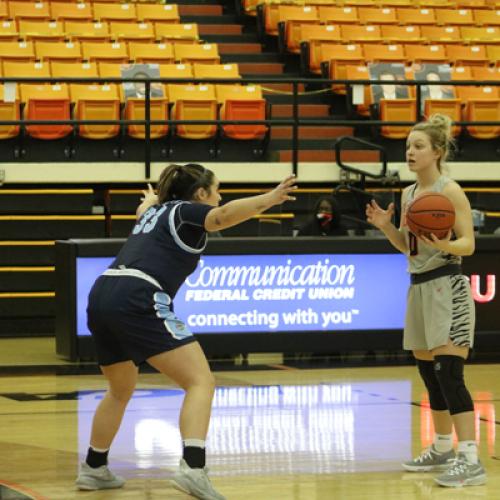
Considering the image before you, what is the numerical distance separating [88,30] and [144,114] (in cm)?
298

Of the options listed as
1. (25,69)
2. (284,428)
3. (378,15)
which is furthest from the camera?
(378,15)

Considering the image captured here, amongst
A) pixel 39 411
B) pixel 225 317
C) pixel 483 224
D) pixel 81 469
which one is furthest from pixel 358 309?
pixel 81 469

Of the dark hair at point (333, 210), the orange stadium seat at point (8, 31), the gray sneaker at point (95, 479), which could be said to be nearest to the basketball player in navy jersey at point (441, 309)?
the gray sneaker at point (95, 479)

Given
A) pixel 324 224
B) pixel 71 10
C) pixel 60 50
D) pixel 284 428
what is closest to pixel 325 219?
pixel 324 224

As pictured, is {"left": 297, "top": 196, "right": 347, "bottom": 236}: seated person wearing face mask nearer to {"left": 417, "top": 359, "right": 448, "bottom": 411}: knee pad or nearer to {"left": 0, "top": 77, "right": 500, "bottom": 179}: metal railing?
{"left": 0, "top": 77, "right": 500, "bottom": 179}: metal railing

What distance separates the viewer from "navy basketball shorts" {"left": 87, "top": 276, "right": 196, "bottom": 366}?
575cm

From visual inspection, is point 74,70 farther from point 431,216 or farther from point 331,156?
point 431,216

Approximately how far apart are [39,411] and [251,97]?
7302 millimetres

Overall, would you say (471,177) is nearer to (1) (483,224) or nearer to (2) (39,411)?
(1) (483,224)

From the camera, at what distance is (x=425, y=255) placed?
6.48m

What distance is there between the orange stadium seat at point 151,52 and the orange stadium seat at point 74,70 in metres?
0.86

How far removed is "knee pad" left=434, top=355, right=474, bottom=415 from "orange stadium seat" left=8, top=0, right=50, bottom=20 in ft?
38.6

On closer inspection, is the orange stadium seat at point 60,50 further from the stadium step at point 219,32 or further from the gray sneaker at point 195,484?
the gray sneaker at point 195,484

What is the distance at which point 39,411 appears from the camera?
866cm
